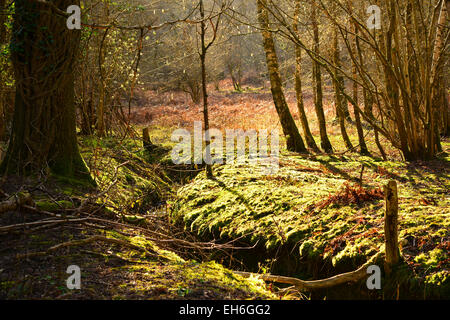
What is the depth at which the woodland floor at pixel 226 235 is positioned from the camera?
10.3ft

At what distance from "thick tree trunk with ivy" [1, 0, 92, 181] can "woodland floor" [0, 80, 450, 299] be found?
0.44 meters

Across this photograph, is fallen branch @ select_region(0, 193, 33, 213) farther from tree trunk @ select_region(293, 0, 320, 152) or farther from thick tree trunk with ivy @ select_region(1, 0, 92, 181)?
tree trunk @ select_region(293, 0, 320, 152)

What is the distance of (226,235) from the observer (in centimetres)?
537

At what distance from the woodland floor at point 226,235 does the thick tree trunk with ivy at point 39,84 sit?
A: 44 centimetres

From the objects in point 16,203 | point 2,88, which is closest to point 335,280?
point 16,203

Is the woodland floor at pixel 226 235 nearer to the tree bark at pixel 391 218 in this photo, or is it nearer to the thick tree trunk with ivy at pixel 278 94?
the tree bark at pixel 391 218

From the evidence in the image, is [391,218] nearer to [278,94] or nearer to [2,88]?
[278,94]

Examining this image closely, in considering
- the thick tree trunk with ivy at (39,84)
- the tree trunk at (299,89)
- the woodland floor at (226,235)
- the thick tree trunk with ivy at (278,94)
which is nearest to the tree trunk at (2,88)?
the thick tree trunk with ivy at (39,84)
